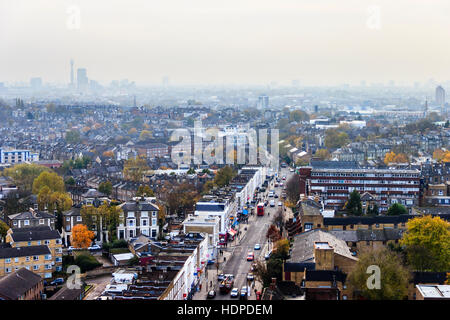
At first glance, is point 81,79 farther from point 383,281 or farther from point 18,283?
point 383,281

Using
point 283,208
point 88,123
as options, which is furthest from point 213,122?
point 283,208

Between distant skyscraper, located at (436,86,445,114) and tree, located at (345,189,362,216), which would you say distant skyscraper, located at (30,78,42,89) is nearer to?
distant skyscraper, located at (436,86,445,114)

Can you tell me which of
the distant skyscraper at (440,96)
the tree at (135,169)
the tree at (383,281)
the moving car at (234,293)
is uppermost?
the distant skyscraper at (440,96)

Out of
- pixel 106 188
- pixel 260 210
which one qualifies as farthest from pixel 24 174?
pixel 260 210

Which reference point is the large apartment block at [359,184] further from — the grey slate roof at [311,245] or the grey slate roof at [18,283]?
the grey slate roof at [18,283]

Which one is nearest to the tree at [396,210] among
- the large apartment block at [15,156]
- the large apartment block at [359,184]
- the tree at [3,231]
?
the large apartment block at [359,184]
